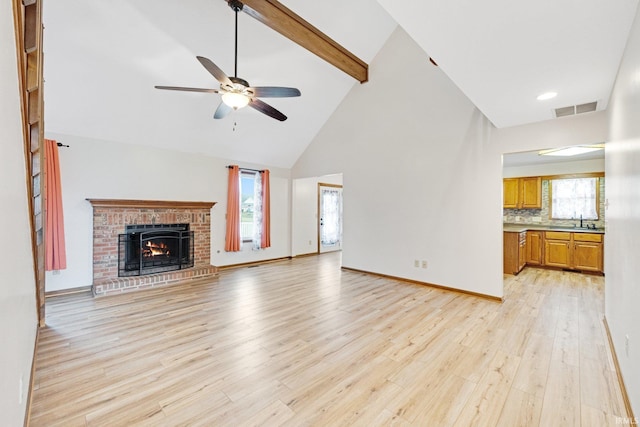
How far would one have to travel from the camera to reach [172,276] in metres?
4.79

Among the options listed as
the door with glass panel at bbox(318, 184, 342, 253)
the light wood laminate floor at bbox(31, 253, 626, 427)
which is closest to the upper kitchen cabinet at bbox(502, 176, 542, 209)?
the light wood laminate floor at bbox(31, 253, 626, 427)

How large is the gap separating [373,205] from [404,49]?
9.11 feet

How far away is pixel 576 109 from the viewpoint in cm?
298

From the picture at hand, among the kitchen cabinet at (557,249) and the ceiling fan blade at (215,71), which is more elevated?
the ceiling fan blade at (215,71)

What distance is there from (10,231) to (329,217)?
7.45 metres

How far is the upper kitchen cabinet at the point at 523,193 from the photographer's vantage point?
6188 millimetres

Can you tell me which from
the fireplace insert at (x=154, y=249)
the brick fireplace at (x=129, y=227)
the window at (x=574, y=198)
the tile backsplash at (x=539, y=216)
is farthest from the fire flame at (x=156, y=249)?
the window at (x=574, y=198)

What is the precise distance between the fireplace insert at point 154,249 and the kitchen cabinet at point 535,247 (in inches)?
276

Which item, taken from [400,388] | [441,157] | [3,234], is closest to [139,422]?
[3,234]

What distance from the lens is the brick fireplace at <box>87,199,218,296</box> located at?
4344mm

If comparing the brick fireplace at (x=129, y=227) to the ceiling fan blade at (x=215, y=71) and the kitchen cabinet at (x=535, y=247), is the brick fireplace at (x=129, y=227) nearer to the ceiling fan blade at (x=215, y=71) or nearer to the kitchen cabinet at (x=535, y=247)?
the ceiling fan blade at (x=215, y=71)

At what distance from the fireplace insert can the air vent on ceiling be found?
19.2 ft

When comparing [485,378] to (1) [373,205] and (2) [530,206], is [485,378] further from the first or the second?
(2) [530,206]

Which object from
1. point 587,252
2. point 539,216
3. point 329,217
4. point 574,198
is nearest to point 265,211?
point 329,217
